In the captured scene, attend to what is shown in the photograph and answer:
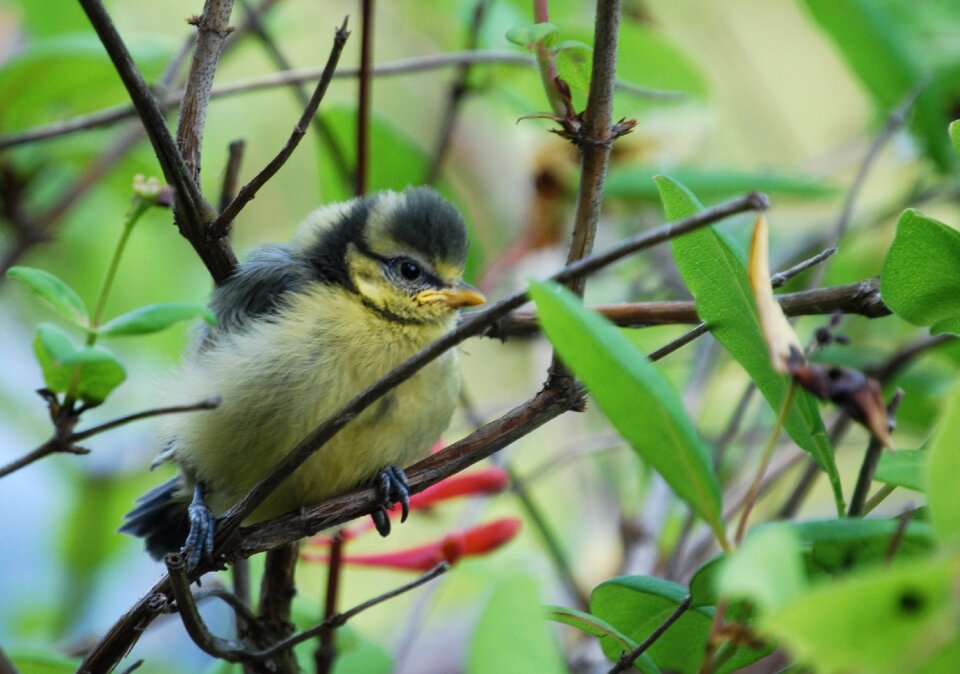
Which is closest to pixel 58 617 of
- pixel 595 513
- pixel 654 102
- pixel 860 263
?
pixel 595 513

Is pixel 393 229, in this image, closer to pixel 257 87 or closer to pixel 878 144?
pixel 257 87

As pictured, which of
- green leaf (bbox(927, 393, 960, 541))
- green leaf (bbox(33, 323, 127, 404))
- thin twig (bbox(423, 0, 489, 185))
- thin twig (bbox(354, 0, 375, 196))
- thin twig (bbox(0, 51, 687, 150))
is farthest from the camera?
thin twig (bbox(423, 0, 489, 185))

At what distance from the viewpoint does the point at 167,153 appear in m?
0.93

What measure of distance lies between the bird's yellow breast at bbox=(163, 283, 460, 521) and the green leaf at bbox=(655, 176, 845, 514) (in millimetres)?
569

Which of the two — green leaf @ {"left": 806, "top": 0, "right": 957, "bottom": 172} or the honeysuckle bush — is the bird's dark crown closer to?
the honeysuckle bush

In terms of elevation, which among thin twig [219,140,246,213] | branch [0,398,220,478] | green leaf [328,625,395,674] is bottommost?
green leaf [328,625,395,674]

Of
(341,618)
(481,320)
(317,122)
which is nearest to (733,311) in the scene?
(481,320)

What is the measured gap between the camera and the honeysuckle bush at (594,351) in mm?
679

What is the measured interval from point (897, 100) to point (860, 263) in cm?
→ 47

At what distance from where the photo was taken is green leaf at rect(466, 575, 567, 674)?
676mm

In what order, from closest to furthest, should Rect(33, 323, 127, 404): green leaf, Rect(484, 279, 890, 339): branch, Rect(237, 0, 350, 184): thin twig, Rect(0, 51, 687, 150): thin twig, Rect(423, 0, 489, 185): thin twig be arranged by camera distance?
Rect(33, 323, 127, 404): green leaf, Rect(484, 279, 890, 339): branch, Rect(0, 51, 687, 150): thin twig, Rect(237, 0, 350, 184): thin twig, Rect(423, 0, 489, 185): thin twig

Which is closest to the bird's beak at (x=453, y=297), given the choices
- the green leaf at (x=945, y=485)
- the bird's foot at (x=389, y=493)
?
the bird's foot at (x=389, y=493)

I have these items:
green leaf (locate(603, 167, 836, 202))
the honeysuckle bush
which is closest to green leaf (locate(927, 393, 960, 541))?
the honeysuckle bush

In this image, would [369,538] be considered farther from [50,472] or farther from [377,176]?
[377,176]
